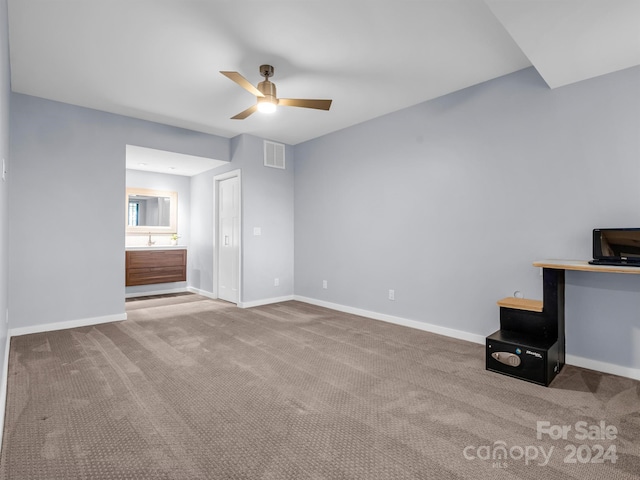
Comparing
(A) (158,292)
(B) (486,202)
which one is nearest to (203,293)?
(A) (158,292)

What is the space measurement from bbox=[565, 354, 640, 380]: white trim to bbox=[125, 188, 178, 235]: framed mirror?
21.1 feet

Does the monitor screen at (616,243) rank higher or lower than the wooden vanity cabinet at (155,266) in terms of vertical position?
higher

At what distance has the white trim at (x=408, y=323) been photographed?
3441 millimetres

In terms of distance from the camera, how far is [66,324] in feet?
12.7

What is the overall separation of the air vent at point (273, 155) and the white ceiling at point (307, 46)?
148cm

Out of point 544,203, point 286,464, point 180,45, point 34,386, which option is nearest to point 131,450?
point 286,464

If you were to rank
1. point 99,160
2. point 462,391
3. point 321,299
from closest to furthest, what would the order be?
1. point 462,391
2. point 99,160
3. point 321,299

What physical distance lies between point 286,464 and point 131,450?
797mm

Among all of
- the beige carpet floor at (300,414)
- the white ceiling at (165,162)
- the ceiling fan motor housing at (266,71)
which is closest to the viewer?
the beige carpet floor at (300,414)

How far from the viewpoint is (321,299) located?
5168 millimetres

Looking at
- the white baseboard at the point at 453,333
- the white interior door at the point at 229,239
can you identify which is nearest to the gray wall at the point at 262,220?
the white interior door at the point at 229,239

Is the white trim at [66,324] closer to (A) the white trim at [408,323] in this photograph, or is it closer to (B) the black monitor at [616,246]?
(A) the white trim at [408,323]

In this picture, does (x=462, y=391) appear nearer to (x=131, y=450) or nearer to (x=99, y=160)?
(x=131, y=450)

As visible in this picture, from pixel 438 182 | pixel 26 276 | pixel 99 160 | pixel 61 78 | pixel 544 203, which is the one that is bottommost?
pixel 26 276
